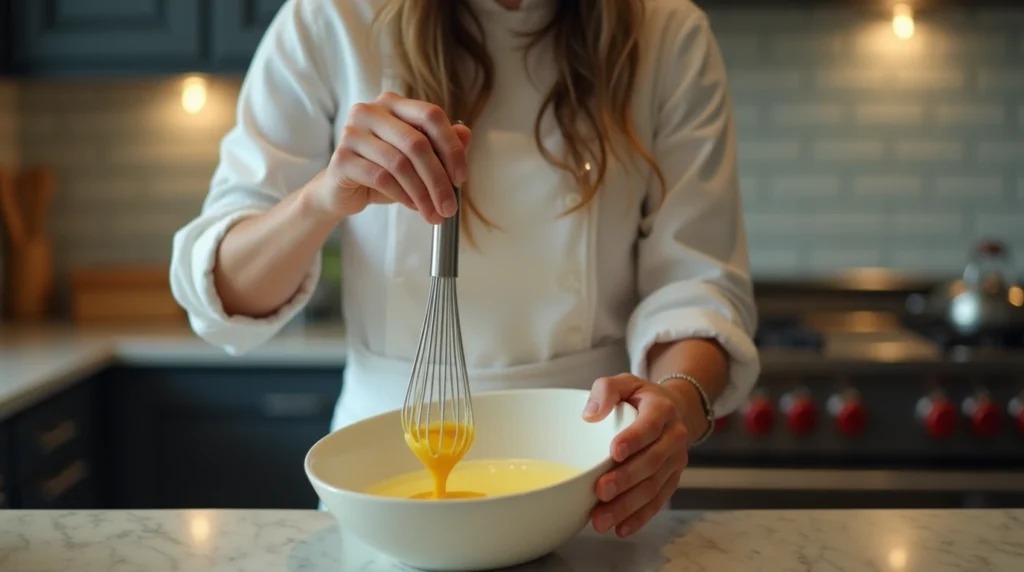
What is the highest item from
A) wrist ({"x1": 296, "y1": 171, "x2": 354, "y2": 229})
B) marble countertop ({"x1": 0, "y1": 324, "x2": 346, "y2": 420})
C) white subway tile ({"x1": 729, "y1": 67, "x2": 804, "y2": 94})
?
white subway tile ({"x1": 729, "y1": 67, "x2": 804, "y2": 94})

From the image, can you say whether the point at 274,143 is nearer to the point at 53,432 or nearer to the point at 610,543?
the point at 610,543

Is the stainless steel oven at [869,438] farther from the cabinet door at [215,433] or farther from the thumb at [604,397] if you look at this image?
the thumb at [604,397]

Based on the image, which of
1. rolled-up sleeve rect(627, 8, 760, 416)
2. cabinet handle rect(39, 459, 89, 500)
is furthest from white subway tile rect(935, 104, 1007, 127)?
cabinet handle rect(39, 459, 89, 500)

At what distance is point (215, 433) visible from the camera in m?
1.86

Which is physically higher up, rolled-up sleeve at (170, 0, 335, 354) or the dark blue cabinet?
rolled-up sleeve at (170, 0, 335, 354)

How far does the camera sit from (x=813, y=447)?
1.70 m

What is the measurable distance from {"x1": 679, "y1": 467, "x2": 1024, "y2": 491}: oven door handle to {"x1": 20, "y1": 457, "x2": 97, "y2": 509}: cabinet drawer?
98 cm

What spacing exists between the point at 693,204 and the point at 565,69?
179 millimetres

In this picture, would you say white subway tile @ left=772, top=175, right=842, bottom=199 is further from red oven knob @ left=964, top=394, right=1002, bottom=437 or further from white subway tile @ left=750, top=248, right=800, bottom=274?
red oven knob @ left=964, top=394, right=1002, bottom=437

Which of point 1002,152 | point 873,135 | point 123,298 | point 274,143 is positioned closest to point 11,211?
point 123,298

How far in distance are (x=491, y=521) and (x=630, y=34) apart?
0.57 metres

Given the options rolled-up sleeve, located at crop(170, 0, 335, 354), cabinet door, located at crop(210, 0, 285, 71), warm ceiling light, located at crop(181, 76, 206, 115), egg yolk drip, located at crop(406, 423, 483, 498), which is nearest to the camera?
egg yolk drip, located at crop(406, 423, 483, 498)

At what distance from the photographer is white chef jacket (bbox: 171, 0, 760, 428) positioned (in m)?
1.04

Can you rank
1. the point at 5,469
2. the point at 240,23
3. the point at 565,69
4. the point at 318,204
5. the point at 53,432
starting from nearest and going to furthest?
the point at 318,204 → the point at 565,69 → the point at 5,469 → the point at 53,432 → the point at 240,23
